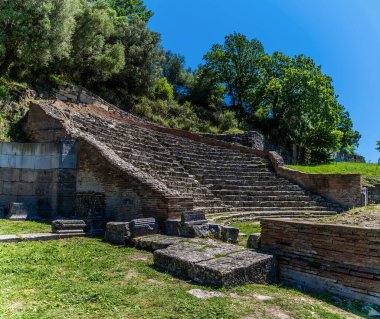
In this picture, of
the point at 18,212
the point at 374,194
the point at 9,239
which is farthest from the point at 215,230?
the point at 374,194

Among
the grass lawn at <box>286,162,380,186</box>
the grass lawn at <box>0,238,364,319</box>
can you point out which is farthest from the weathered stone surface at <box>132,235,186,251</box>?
the grass lawn at <box>286,162,380,186</box>

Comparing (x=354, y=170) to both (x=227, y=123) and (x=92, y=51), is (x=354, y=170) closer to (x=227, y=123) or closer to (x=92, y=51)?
(x=227, y=123)

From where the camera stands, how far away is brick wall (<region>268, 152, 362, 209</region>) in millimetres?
12906

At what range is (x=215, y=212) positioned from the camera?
403 inches

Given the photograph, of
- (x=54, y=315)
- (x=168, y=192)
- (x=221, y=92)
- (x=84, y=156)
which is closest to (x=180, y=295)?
(x=54, y=315)

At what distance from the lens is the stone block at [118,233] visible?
6.68 metres

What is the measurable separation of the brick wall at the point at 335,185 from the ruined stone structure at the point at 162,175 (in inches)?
1.4

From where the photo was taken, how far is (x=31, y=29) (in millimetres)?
12211

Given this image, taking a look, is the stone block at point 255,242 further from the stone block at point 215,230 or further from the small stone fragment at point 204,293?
the small stone fragment at point 204,293

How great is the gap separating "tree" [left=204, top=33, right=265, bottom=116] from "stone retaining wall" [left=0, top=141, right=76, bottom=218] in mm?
23293

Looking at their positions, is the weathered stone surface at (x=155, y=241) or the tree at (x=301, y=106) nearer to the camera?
the weathered stone surface at (x=155, y=241)

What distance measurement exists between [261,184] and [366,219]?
796cm

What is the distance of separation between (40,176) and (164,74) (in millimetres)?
25121

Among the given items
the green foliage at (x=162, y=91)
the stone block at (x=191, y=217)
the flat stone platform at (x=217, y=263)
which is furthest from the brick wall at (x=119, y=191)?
the green foliage at (x=162, y=91)
